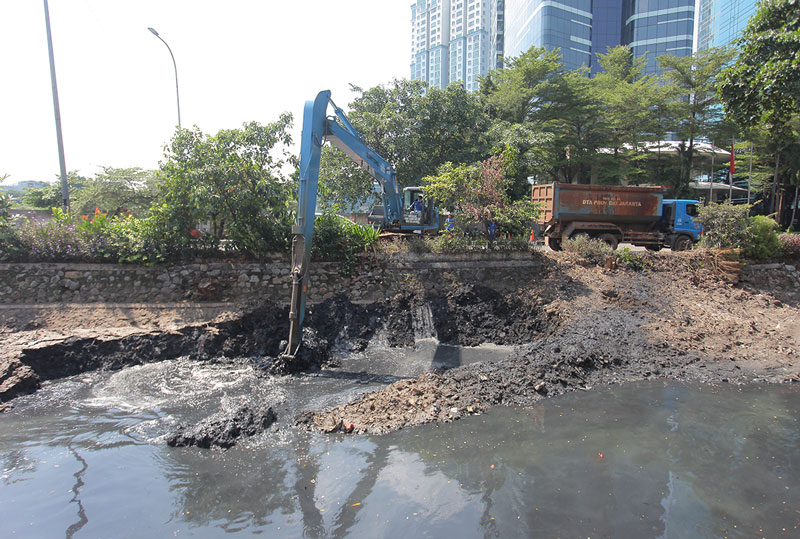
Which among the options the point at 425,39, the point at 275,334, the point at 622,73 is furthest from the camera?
the point at 425,39

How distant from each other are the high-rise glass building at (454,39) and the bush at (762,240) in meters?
83.1

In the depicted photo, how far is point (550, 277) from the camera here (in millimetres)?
11742

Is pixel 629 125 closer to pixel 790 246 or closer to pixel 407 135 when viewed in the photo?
pixel 790 246

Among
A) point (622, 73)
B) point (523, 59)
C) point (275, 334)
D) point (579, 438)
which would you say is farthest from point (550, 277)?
point (622, 73)

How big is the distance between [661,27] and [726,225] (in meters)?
67.9

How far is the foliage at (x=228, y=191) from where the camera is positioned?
10211 millimetres

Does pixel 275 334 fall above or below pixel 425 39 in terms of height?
below

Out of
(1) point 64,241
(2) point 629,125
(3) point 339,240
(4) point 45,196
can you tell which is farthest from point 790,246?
(4) point 45,196

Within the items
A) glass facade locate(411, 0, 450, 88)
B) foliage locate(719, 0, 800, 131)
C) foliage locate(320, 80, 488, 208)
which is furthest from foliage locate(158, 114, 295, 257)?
glass facade locate(411, 0, 450, 88)

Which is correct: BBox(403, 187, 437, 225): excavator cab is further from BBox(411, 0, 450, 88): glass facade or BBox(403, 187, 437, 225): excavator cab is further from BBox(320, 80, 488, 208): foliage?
BBox(411, 0, 450, 88): glass facade

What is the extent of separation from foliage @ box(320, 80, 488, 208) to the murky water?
1268 cm

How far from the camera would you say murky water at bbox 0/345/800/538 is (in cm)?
424

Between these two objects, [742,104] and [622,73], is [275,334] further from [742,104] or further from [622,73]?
[622,73]

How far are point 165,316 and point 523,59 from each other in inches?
980
